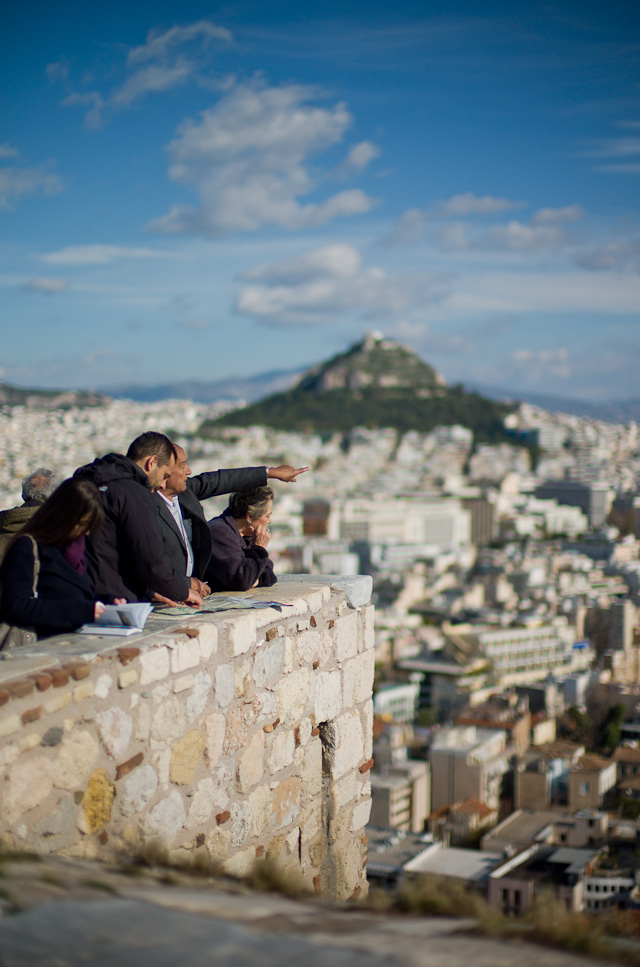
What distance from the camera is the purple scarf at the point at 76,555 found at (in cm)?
242

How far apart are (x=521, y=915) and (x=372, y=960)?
18.5 inches

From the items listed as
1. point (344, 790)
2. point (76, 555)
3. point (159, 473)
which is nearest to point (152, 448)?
point (159, 473)

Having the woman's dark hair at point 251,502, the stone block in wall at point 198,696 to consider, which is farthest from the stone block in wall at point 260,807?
the woman's dark hair at point 251,502

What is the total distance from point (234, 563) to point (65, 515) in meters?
0.90

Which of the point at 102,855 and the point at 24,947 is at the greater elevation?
the point at 24,947

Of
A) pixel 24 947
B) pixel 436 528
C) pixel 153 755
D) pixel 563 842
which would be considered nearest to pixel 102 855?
pixel 153 755

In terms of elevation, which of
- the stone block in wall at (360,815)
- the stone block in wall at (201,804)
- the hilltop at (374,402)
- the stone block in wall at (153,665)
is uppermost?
the hilltop at (374,402)

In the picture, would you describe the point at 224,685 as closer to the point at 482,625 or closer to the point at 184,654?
the point at 184,654

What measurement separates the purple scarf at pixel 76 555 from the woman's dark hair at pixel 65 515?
0.21ft

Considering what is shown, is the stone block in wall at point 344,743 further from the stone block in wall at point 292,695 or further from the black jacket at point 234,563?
the black jacket at point 234,563

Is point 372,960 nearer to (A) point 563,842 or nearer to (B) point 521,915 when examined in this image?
(B) point 521,915

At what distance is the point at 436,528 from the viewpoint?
5931 centimetres

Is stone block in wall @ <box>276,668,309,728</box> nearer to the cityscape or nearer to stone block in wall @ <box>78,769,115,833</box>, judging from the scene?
the cityscape

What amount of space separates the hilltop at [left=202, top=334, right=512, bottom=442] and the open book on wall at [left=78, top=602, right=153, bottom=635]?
80182 millimetres
